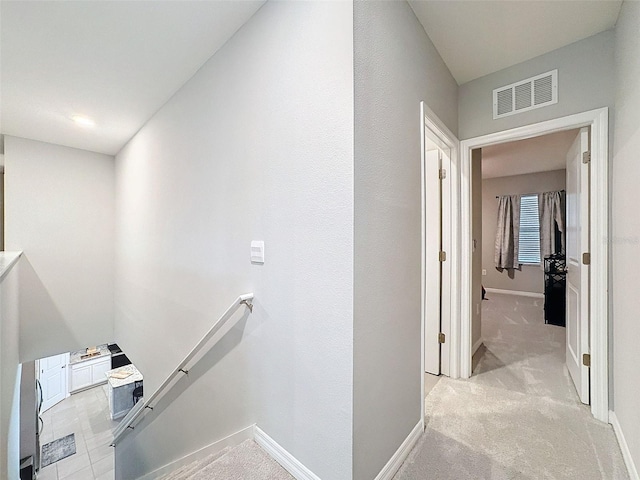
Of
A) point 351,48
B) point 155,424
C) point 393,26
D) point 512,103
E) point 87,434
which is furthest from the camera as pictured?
point 87,434

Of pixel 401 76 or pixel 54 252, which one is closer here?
pixel 401 76

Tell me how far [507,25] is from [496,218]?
5546mm

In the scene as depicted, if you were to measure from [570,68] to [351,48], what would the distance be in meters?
1.83

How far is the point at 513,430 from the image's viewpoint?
1.71 metres

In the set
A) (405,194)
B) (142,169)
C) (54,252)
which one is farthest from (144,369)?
(405,194)

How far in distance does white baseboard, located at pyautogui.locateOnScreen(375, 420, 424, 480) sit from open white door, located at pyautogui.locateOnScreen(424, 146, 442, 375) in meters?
0.86

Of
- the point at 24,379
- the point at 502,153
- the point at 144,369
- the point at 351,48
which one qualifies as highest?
the point at 502,153

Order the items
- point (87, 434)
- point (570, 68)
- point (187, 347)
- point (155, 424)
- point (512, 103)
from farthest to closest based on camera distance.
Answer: point (87, 434)
point (155, 424)
point (187, 347)
point (512, 103)
point (570, 68)

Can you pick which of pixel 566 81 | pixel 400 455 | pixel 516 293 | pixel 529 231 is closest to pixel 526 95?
pixel 566 81

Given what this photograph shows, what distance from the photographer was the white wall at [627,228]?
4.43 feet

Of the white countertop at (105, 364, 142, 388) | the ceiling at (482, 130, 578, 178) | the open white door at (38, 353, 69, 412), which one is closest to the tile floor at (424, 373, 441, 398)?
the ceiling at (482, 130, 578, 178)

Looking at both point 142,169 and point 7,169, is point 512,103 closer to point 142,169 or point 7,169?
point 142,169

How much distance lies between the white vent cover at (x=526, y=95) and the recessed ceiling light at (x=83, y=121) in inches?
164

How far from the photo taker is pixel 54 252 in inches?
155
